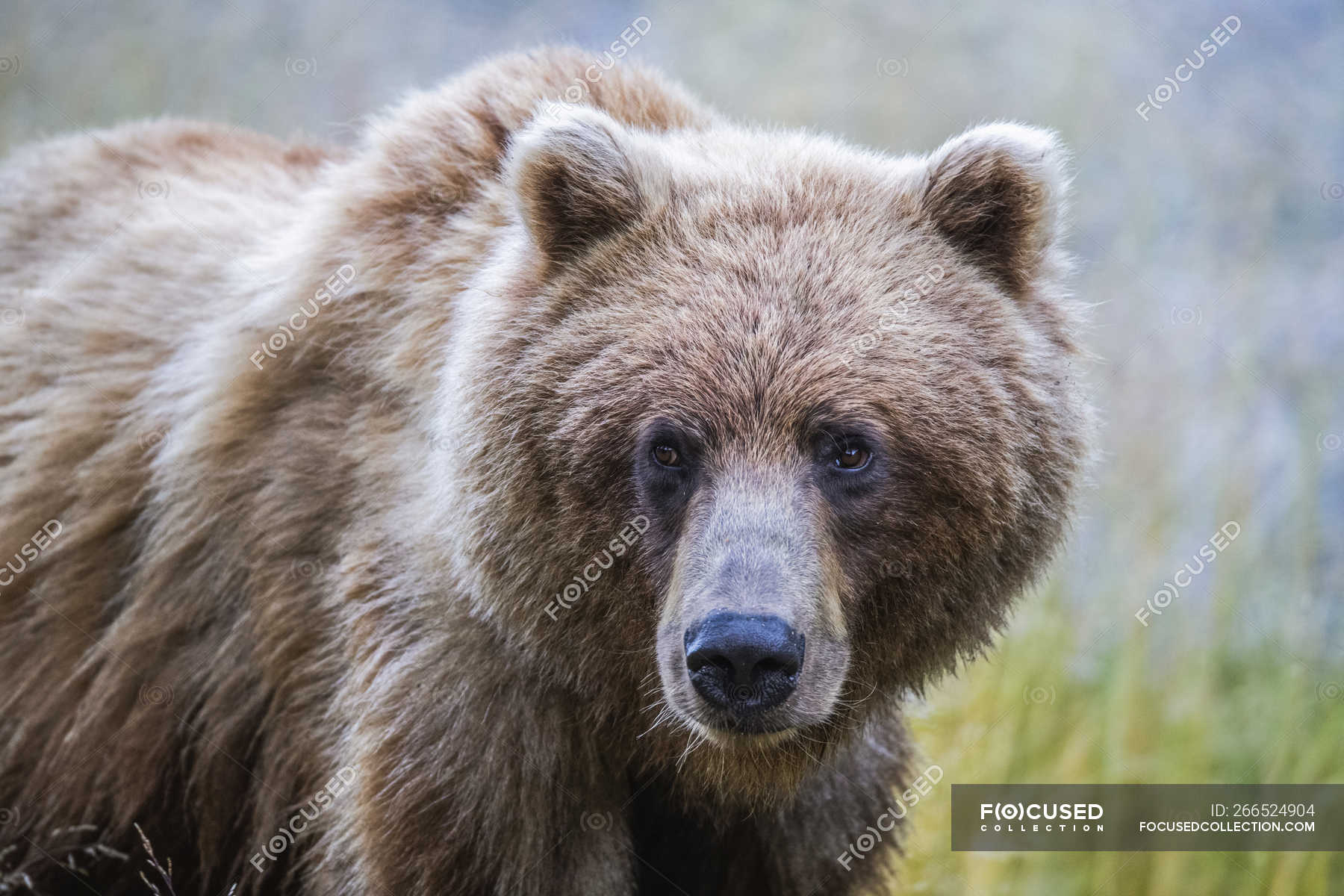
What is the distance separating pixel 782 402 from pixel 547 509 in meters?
0.72

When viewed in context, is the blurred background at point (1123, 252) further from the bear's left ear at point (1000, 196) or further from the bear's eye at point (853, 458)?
the bear's eye at point (853, 458)

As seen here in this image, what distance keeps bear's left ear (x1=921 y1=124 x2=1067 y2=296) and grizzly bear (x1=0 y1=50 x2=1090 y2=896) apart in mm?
11

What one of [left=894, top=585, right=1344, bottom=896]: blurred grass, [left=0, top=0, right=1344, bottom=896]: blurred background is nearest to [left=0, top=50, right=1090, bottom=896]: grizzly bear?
[left=0, top=0, right=1344, bottom=896]: blurred background

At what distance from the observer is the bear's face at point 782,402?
3275 mm

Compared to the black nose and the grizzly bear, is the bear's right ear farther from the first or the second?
the black nose

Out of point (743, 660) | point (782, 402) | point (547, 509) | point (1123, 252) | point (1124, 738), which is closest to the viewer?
point (743, 660)

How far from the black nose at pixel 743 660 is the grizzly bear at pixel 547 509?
10 millimetres

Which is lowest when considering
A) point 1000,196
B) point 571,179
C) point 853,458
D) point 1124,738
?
point 1124,738

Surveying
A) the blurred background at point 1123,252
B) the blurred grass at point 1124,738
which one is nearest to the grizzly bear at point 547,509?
the blurred background at point 1123,252

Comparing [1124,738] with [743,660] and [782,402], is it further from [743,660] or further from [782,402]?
[743,660]

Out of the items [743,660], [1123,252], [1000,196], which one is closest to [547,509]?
[743,660]

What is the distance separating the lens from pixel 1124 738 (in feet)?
20.8

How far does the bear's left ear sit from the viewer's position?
12.0 ft

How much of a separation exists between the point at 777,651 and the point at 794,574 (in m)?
0.25
